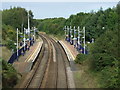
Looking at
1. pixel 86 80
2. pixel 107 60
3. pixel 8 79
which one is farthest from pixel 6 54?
pixel 107 60

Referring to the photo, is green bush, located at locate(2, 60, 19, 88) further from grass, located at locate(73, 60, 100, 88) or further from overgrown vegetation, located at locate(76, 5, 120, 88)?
overgrown vegetation, located at locate(76, 5, 120, 88)

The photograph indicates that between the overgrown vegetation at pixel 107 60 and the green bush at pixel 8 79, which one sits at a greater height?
the overgrown vegetation at pixel 107 60

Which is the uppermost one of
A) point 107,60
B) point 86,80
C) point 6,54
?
point 107,60

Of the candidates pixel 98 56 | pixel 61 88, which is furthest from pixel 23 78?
pixel 98 56

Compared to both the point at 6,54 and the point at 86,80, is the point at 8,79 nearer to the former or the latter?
the point at 86,80

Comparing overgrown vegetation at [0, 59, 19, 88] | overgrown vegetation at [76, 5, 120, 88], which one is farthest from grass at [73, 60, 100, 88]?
overgrown vegetation at [0, 59, 19, 88]

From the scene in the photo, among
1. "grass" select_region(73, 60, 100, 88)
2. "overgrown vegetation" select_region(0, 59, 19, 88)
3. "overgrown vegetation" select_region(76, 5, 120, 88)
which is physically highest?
"overgrown vegetation" select_region(76, 5, 120, 88)

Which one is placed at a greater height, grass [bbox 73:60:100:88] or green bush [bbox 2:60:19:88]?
green bush [bbox 2:60:19:88]

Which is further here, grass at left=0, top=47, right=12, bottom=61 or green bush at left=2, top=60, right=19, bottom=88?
grass at left=0, top=47, right=12, bottom=61

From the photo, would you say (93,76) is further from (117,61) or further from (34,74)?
(34,74)

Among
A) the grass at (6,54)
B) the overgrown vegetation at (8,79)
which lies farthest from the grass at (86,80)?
the grass at (6,54)

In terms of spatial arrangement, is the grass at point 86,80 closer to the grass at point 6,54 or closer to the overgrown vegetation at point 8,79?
the overgrown vegetation at point 8,79

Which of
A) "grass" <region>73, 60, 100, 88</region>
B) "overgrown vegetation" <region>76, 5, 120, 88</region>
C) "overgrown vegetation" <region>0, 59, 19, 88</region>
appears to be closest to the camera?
"overgrown vegetation" <region>76, 5, 120, 88</region>

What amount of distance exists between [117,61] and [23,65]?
15.1 m
